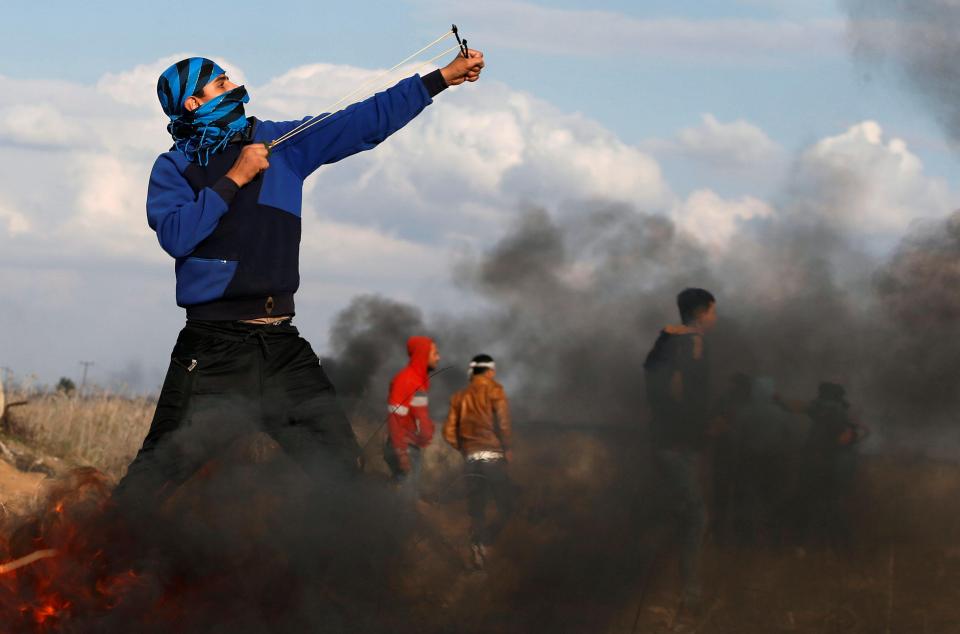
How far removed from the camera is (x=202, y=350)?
15.3ft

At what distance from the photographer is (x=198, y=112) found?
15.8 feet

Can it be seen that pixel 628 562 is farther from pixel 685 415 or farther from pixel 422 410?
pixel 422 410

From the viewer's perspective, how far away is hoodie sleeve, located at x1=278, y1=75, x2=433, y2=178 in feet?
16.3

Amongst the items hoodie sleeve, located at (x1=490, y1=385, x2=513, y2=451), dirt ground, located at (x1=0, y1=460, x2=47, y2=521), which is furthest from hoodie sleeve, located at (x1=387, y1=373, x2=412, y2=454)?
dirt ground, located at (x1=0, y1=460, x2=47, y2=521)

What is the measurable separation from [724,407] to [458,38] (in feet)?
7.65

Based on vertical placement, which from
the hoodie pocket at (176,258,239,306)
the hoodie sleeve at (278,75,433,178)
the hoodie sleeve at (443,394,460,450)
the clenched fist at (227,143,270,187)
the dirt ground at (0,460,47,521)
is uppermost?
the hoodie sleeve at (278,75,433,178)

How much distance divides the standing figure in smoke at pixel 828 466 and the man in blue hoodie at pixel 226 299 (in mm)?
2545

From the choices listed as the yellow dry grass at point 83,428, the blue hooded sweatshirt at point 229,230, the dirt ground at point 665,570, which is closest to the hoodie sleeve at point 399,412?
the dirt ground at point 665,570

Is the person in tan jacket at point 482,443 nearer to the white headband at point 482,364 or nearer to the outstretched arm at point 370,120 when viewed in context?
the white headband at point 482,364

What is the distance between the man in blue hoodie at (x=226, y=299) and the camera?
4586 millimetres

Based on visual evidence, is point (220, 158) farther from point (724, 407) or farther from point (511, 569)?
point (724, 407)

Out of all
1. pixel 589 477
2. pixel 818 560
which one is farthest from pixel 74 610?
pixel 818 560

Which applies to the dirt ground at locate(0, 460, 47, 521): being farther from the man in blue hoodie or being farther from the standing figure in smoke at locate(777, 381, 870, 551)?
the standing figure in smoke at locate(777, 381, 870, 551)

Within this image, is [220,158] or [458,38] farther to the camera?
[458,38]
